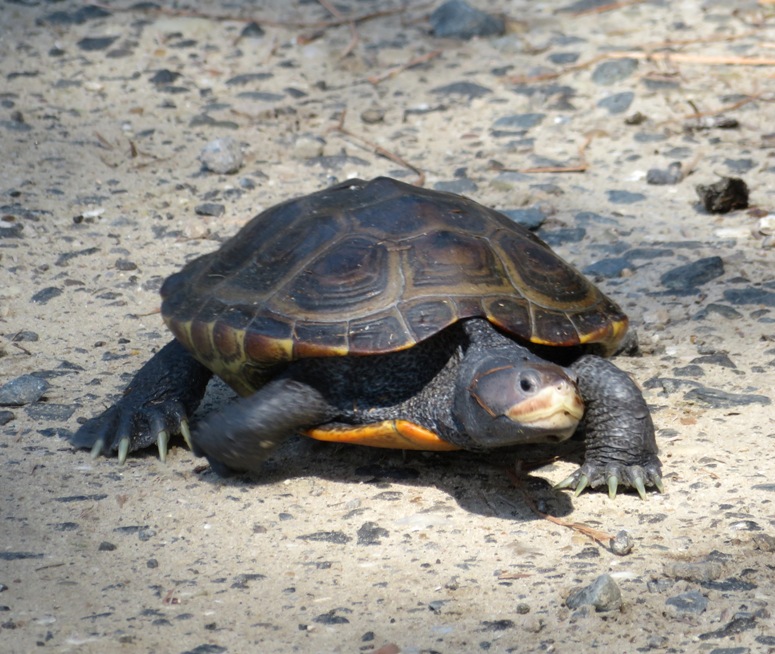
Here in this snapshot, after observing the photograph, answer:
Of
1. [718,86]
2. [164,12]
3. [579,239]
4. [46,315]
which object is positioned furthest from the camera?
[164,12]

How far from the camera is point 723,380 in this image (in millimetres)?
3936

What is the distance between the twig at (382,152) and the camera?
19.1 feet

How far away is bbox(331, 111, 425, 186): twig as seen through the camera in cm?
583

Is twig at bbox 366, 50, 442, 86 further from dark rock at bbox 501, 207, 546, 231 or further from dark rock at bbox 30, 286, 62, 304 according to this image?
dark rock at bbox 30, 286, 62, 304

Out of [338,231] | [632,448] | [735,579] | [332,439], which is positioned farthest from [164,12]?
[735,579]

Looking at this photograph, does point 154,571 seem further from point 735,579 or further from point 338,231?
point 735,579

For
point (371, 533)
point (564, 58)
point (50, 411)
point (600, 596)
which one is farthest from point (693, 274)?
point (50, 411)

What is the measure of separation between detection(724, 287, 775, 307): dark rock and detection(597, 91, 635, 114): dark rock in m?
→ 2.13

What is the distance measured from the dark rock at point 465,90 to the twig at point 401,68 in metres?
0.34

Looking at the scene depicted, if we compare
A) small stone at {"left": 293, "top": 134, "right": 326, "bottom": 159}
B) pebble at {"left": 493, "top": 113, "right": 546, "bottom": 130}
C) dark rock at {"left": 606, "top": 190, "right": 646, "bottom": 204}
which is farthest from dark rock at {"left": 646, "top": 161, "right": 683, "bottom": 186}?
small stone at {"left": 293, "top": 134, "right": 326, "bottom": 159}

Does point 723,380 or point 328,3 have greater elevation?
point 328,3

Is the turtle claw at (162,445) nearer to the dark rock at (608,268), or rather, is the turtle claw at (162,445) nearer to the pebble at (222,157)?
the dark rock at (608,268)

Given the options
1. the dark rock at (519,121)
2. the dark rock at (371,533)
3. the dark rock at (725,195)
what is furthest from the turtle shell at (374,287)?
the dark rock at (519,121)

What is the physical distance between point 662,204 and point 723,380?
71.2 inches
